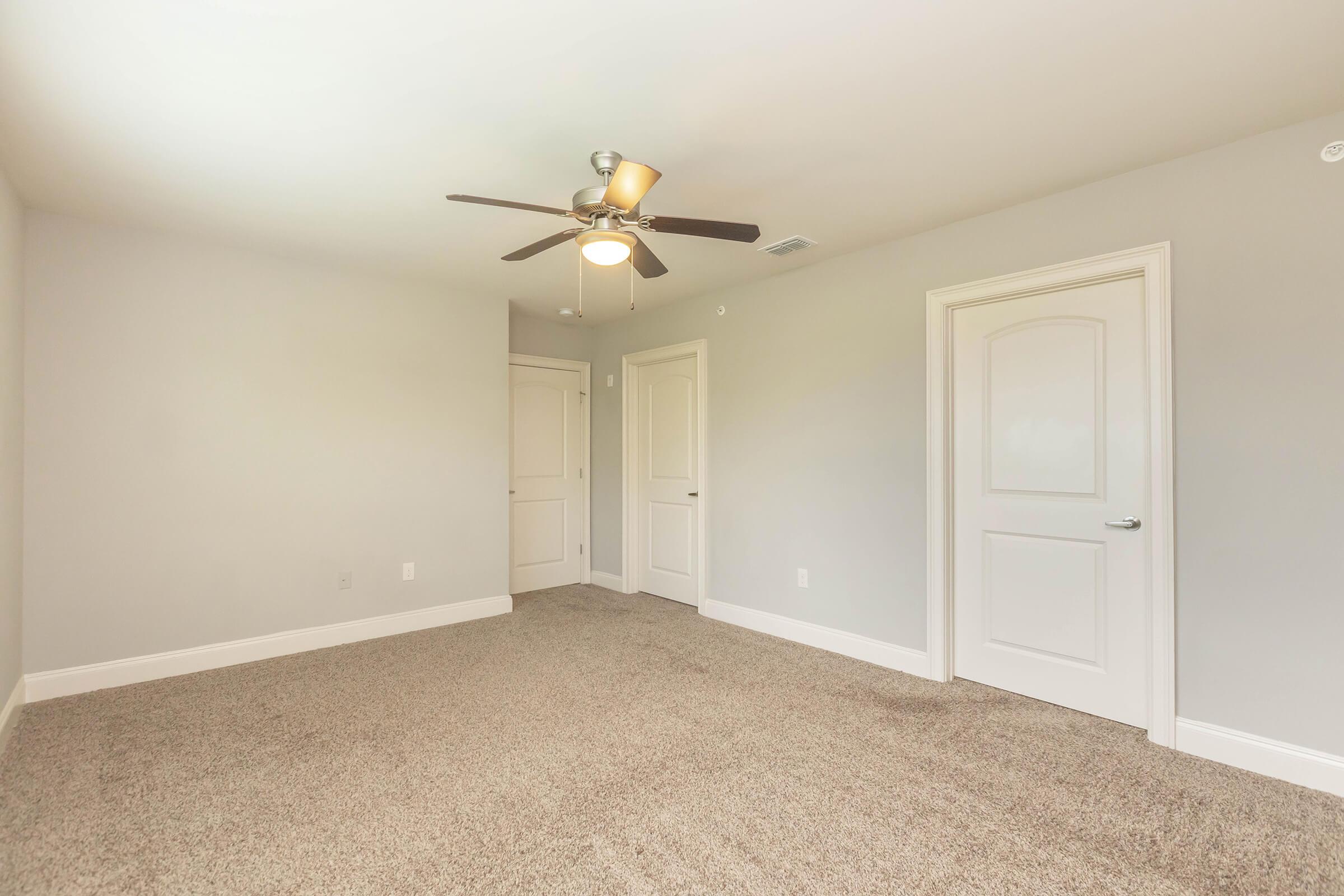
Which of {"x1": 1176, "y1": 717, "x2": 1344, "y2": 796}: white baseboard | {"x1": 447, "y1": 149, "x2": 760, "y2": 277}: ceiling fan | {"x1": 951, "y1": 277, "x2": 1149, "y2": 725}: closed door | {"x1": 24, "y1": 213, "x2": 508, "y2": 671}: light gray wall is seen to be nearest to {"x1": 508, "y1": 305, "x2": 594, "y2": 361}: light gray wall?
{"x1": 24, "y1": 213, "x2": 508, "y2": 671}: light gray wall

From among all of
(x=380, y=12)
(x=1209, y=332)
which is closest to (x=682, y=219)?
(x=380, y=12)

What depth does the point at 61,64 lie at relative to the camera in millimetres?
1873

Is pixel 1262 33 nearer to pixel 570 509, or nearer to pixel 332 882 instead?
pixel 332 882

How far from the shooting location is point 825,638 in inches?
147

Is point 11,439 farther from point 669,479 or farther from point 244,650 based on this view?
point 669,479

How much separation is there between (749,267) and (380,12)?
8.44 feet

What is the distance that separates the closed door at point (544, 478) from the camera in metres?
5.15

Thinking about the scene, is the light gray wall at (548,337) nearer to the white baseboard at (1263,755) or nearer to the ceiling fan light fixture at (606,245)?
the ceiling fan light fixture at (606,245)

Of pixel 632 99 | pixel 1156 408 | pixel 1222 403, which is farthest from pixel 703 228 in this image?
pixel 1222 403

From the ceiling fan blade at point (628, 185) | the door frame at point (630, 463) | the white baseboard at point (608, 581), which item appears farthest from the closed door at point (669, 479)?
the ceiling fan blade at point (628, 185)

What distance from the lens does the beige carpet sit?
1.75 meters

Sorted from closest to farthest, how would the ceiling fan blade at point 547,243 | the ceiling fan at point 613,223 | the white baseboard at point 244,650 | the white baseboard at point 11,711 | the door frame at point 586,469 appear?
the ceiling fan at point 613,223 < the ceiling fan blade at point 547,243 < the white baseboard at point 11,711 < the white baseboard at point 244,650 < the door frame at point 586,469

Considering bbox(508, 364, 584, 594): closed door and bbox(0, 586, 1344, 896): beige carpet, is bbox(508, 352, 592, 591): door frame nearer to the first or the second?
bbox(508, 364, 584, 594): closed door

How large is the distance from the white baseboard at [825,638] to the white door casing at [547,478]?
157cm
